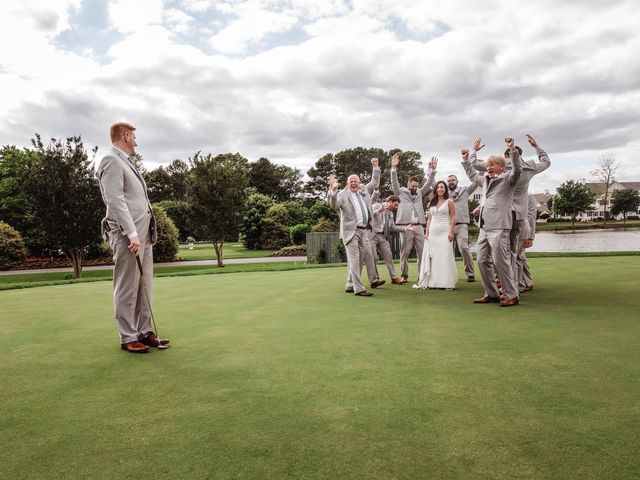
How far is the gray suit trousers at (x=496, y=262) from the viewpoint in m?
6.89

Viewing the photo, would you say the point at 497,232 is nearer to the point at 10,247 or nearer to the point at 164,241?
the point at 164,241

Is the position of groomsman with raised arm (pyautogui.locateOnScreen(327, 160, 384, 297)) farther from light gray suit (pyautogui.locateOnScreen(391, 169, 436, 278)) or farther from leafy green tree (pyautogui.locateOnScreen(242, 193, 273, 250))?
leafy green tree (pyautogui.locateOnScreen(242, 193, 273, 250))

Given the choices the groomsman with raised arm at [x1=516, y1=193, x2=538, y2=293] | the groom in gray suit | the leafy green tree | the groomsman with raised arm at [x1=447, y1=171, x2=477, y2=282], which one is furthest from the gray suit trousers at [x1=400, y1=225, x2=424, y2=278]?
the leafy green tree

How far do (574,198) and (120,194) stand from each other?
313 feet

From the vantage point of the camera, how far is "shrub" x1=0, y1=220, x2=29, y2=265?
2598 cm

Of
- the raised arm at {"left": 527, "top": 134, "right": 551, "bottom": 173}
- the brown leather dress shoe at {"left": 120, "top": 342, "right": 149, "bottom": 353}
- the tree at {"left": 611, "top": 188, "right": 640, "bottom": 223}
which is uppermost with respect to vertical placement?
the tree at {"left": 611, "top": 188, "right": 640, "bottom": 223}

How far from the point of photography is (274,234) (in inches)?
1565

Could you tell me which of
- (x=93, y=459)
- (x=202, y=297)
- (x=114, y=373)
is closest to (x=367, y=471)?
(x=93, y=459)

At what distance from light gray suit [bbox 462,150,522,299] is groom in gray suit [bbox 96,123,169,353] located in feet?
15.9

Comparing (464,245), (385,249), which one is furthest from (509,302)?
(385,249)

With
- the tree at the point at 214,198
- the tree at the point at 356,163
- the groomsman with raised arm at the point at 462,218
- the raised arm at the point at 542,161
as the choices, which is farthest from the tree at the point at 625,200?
the raised arm at the point at 542,161

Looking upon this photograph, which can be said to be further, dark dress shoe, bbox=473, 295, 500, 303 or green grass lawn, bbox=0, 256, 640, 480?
dark dress shoe, bbox=473, 295, 500, 303

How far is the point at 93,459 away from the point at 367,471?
1.34m

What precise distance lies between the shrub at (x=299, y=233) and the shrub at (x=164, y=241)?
9.84 meters
